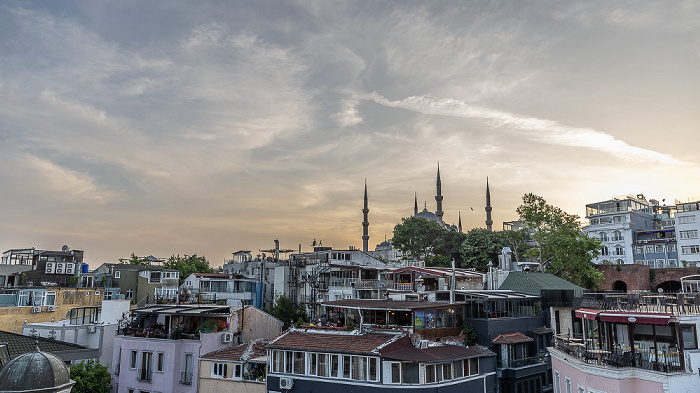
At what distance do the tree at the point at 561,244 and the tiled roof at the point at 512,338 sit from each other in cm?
2197

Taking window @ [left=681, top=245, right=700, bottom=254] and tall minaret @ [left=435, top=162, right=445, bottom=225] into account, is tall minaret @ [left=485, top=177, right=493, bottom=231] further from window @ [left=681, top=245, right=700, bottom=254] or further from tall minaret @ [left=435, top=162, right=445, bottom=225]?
window @ [left=681, top=245, right=700, bottom=254]

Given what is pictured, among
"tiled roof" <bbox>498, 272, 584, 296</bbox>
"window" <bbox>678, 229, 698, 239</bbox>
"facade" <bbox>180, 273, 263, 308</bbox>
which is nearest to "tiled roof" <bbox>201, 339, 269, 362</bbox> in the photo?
"facade" <bbox>180, 273, 263, 308</bbox>

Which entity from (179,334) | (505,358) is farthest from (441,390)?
(179,334)

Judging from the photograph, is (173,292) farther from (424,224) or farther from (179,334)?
(424,224)

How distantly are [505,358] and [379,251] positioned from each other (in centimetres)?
8436

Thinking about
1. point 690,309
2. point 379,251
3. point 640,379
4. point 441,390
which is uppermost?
point 379,251

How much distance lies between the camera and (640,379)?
60.5 feet

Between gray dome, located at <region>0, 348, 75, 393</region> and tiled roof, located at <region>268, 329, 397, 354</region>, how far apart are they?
49.7ft

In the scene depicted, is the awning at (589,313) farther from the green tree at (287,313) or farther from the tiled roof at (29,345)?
the tiled roof at (29,345)

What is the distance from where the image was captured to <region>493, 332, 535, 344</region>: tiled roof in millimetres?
33750

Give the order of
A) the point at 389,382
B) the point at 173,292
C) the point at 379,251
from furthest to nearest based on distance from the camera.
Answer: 1. the point at 379,251
2. the point at 173,292
3. the point at 389,382

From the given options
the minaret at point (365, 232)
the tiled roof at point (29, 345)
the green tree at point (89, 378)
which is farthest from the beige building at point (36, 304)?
the minaret at point (365, 232)

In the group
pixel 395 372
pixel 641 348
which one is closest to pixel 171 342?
pixel 395 372

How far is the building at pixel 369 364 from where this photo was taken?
26.3 meters
